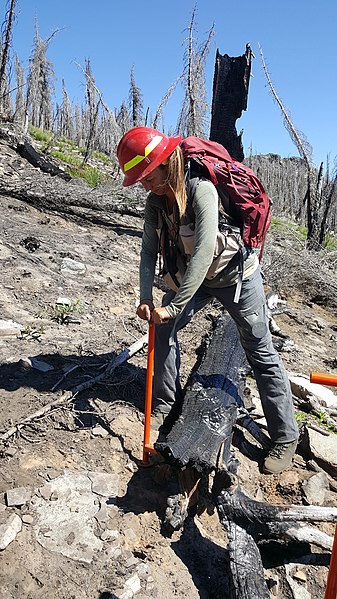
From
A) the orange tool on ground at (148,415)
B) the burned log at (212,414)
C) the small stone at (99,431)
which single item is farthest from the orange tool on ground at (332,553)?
the small stone at (99,431)

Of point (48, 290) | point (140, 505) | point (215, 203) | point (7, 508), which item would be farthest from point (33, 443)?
point (48, 290)

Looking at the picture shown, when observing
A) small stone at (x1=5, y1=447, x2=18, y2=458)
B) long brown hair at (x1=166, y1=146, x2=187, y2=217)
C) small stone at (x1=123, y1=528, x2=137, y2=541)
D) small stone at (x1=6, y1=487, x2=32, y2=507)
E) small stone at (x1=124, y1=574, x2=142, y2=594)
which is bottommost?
small stone at (x1=124, y1=574, x2=142, y2=594)

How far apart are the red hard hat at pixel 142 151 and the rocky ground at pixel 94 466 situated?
1.59 m

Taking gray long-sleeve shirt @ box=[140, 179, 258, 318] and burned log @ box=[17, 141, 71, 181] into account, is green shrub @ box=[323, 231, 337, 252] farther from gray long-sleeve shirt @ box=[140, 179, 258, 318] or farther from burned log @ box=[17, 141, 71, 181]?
gray long-sleeve shirt @ box=[140, 179, 258, 318]

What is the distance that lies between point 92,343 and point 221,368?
4.01 ft

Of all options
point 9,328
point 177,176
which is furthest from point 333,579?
point 9,328

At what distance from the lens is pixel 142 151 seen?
254cm

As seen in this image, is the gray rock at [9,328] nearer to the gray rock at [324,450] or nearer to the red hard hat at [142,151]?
the red hard hat at [142,151]

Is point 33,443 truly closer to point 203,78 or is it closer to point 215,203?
point 215,203

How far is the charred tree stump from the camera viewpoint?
598cm

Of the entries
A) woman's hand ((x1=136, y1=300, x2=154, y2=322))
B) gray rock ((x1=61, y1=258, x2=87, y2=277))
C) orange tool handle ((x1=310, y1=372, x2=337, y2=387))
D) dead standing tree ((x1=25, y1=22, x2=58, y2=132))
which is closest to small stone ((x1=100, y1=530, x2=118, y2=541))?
woman's hand ((x1=136, y1=300, x2=154, y2=322))

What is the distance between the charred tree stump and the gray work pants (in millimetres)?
3260

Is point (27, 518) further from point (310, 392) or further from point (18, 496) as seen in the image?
point (310, 392)

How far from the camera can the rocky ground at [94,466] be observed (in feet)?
7.46
